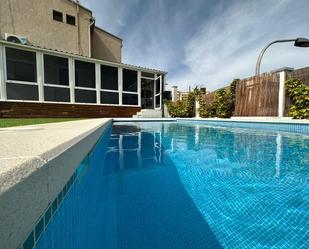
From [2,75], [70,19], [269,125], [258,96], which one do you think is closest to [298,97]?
[269,125]

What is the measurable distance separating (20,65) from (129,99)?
24.9 ft

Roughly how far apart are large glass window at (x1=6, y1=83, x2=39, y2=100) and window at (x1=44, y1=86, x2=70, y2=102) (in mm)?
537

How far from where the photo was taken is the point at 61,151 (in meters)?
1.05

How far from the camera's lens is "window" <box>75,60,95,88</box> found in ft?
42.2

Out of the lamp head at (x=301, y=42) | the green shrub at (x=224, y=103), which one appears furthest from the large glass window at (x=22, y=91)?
the lamp head at (x=301, y=42)

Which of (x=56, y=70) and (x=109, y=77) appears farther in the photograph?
(x=109, y=77)

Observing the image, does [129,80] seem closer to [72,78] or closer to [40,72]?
[72,78]

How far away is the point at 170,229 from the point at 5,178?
1.59 meters

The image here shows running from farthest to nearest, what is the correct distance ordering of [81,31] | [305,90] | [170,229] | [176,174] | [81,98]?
1. [81,31]
2. [81,98]
3. [305,90]
4. [176,174]
5. [170,229]

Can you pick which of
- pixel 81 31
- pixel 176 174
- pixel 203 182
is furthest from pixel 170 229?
pixel 81 31

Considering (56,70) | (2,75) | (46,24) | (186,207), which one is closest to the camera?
(186,207)

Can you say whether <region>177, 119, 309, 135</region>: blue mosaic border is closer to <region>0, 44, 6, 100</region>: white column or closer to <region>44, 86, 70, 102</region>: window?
<region>44, 86, 70, 102</region>: window

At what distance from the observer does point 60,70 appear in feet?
41.3

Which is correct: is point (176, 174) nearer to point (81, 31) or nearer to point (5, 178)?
point (5, 178)
